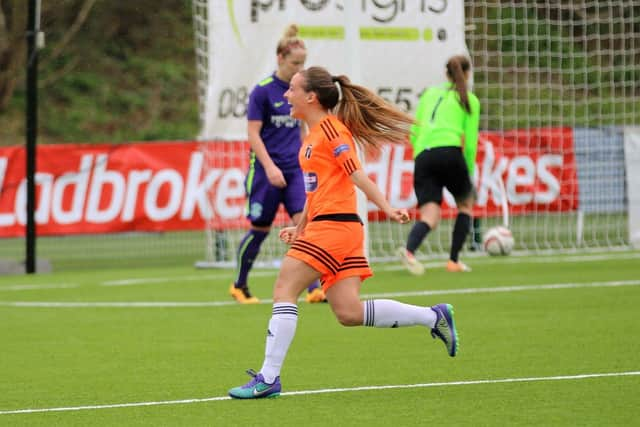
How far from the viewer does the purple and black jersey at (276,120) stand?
35.5 feet

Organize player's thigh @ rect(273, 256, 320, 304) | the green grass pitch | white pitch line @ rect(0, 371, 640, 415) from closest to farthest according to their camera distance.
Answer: the green grass pitch → white pitch line @ rect(0, 371, 640, 415) → player's thigh @ rect(273, 256, 320, 304)

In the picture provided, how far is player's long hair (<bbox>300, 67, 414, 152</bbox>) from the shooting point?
23.2 ft

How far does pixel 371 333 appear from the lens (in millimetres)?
9070

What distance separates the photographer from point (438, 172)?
13219mm

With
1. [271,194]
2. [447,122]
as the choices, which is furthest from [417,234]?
[271,194]

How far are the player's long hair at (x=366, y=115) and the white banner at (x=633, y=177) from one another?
10.5 m

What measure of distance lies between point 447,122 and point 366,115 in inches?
247

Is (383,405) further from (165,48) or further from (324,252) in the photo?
(165,48)

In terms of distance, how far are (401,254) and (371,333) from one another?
4185 millimetres

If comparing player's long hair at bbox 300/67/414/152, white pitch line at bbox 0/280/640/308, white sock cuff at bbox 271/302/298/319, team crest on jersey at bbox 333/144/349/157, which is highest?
player's long hair at bbox 300/67/414/152

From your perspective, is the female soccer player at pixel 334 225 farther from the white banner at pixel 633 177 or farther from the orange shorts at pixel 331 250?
the white banner at pixel 633 177

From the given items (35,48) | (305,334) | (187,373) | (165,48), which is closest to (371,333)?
(305,334)

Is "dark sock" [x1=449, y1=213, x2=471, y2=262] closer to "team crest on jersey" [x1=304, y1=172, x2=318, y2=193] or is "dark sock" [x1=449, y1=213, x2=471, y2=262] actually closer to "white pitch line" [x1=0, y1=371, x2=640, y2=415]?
"white pitch line" [x1=0, y1=371, x2=640, y2=415]

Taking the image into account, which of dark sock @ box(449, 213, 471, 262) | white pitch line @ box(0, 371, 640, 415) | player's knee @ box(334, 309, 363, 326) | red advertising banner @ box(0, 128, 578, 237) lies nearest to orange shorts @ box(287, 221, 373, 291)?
player's knee @ box(334, 309, 363, 326)
